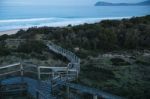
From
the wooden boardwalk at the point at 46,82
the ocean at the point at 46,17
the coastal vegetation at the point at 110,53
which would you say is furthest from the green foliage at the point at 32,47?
the ocean at the point at 46,17

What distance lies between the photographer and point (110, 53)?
26.6 meters

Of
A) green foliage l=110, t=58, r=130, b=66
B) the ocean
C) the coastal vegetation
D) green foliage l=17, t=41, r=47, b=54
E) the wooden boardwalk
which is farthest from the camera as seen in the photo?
the ocean

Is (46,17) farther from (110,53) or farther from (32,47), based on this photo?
(110,53)

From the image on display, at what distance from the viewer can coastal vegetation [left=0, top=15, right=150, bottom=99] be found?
16.2 metres

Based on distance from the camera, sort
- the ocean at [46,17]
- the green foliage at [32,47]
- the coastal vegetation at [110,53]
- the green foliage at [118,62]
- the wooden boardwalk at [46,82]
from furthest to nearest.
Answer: the ocean at [46,17]
the green foliage at [32,47]
the green foliage at [118,62]
the coastal vegetation at [110,53]
the wooden boardwalk at [46,82]

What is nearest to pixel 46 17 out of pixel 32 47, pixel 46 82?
pixel 32 47

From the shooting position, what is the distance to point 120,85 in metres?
16.0

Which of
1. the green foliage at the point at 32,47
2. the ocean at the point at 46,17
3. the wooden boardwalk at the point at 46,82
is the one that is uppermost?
the ocean at the point at 46,17

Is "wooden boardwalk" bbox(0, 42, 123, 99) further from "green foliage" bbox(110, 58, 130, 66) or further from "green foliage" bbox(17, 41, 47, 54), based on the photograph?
"green foliage" bbox(17, 41, 47, 54)

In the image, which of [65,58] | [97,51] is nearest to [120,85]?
[65,58]

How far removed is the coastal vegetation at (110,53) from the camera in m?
16.2

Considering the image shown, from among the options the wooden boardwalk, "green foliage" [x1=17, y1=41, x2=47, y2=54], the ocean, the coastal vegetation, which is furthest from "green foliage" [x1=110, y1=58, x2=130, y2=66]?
the ocean

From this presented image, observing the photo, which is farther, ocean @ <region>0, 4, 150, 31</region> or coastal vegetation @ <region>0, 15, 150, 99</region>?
ocean @ <region>0, 4, 150, 31</region>

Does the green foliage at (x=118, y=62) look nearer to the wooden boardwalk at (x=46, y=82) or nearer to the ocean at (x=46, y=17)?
the wooden boardwalk at (x=46, y=82)
